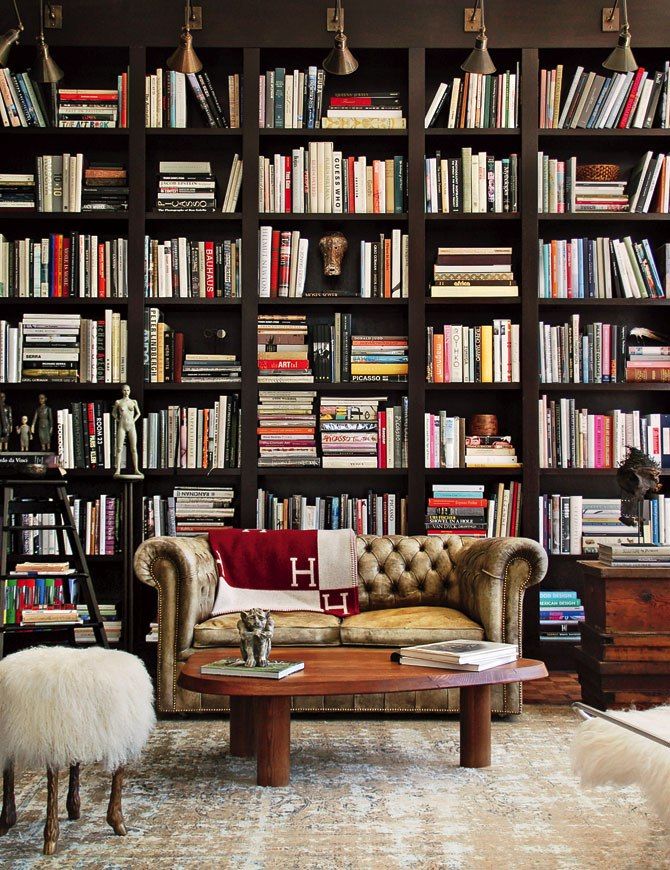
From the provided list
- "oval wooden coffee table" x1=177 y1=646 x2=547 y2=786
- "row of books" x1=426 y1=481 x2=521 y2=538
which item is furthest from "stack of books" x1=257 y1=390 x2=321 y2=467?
"oval wooden coffee table" x1=177 y1=646 x2=547 y2=786

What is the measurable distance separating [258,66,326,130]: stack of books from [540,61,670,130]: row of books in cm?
117

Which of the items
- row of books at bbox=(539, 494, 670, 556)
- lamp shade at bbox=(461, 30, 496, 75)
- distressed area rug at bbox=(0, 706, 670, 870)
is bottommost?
distressed area rug at bbox=(0, 706, 670, 870)

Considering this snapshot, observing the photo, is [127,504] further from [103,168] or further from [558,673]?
[558,673]

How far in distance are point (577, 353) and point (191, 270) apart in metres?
2.03

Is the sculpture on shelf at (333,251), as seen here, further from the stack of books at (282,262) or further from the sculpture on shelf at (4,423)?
the sculpture on shelf at (4,423)

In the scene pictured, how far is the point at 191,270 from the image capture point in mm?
5023

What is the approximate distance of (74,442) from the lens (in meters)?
4.96

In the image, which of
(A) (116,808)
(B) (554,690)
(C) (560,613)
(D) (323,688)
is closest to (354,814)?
(D) (323,688)

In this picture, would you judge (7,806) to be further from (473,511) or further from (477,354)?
(477,354)

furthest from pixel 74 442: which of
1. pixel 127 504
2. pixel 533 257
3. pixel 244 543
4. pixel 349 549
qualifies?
pixel 533 257

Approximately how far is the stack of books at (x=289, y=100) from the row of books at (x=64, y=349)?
130cm

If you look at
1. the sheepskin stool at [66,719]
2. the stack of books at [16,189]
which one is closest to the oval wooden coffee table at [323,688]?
the sheepskin stool at [66,719]

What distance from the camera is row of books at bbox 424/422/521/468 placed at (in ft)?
16.3

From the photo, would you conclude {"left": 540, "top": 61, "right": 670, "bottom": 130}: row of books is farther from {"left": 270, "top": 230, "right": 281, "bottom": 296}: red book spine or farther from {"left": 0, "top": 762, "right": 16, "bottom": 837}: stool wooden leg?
{"left": 0, "top": 762, "right": 16, "bottom": 837}: stool wooden leg
